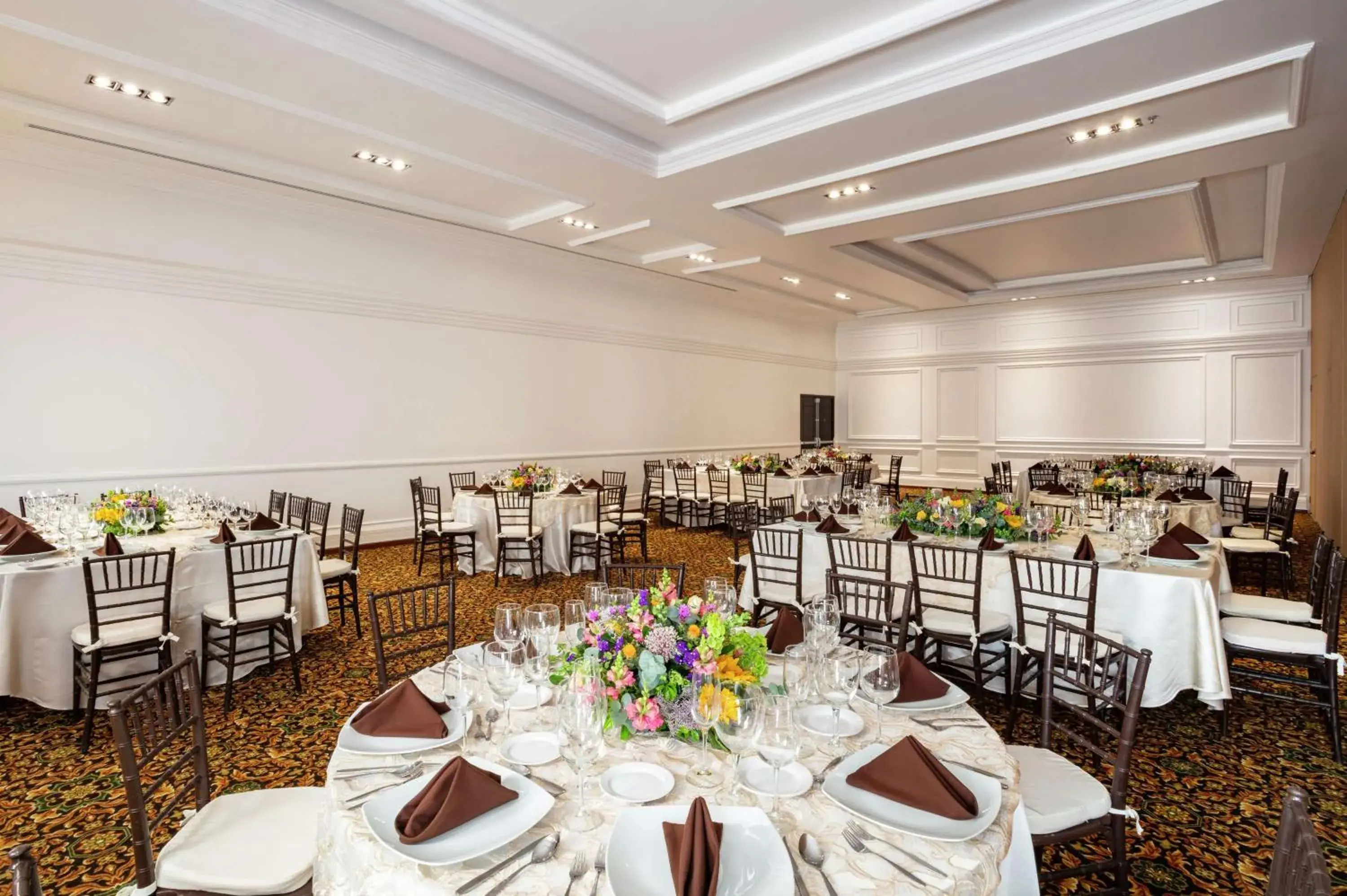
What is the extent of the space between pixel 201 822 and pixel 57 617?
8.91ft

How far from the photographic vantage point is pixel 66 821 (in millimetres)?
2932

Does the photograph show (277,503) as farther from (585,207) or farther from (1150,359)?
(1150,359)

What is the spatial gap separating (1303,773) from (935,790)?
306cm

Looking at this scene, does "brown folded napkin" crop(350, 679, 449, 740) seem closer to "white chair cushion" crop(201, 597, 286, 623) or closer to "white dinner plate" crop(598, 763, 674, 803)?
"white dinner plate" crop(598, 763, 674, 803)

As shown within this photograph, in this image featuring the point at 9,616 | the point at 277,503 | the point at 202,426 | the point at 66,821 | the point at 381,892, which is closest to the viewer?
the point at 381,892

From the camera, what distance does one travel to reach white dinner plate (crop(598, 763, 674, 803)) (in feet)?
5.05

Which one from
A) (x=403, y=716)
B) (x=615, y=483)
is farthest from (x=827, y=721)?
(x=615, y=483)

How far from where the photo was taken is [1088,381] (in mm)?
13070

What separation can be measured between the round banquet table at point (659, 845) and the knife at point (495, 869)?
15 millimetres

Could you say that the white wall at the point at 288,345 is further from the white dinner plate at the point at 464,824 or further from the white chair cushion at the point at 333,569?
the white dinner plate at the point at 464,824

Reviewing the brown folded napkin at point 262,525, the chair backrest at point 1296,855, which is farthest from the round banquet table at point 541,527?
the chair backrest at point 1296,855

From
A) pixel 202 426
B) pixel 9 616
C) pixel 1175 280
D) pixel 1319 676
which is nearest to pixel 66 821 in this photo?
pixel 9 616

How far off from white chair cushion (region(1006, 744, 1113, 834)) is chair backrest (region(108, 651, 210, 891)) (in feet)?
7.44

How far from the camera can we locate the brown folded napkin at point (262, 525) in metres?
4.97
